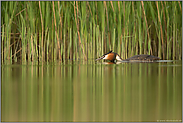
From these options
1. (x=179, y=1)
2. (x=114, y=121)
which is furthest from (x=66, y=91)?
(x=179, y=1)

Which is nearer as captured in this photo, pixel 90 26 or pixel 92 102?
pixel 92 102

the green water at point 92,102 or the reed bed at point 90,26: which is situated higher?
the reed bed at point 90,26

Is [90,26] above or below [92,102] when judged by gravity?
above

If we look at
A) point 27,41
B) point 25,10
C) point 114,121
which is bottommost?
point 114,121

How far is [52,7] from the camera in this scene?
20.1 ft

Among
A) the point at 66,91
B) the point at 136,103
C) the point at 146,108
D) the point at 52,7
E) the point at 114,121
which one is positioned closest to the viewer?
the point at 114,121

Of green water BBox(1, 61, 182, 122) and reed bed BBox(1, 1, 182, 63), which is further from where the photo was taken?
reed bed BBox(1, 1, 182, 63)

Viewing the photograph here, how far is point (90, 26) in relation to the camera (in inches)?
243

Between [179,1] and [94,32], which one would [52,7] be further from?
[179,1]

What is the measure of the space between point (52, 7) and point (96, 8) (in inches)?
43.3

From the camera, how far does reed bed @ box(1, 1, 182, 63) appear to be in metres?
6.13

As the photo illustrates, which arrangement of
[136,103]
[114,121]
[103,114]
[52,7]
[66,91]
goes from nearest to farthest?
[114,121] → [103,114] → [136,103] → [66,91] → [52,7]

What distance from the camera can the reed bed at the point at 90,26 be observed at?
613 cm

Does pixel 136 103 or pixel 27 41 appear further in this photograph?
pixel 27 41
